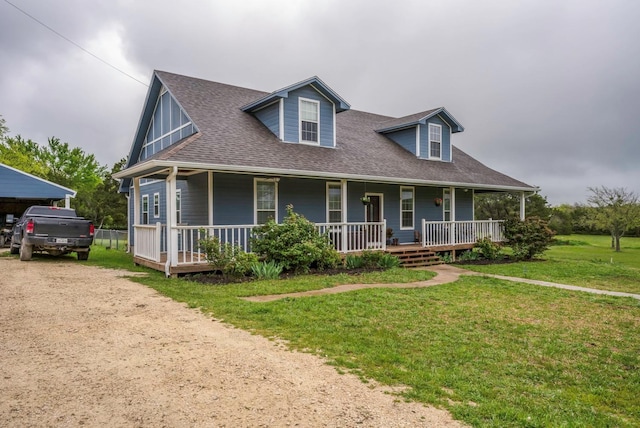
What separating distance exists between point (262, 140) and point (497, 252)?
10.7m

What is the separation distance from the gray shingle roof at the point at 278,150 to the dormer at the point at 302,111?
32 cm

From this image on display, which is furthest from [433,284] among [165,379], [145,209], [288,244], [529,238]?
[145,209]

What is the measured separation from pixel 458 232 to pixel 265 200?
8539 millimetres

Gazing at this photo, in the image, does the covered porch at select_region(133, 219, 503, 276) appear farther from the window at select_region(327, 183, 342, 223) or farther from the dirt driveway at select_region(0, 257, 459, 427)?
the dirt driveway at select_region(0, 257, 459, 427)

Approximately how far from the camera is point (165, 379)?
4047 millimetres

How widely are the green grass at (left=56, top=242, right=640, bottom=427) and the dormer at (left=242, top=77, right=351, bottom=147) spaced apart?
716 centimetres

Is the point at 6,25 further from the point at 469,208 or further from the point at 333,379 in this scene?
the point at 469,208

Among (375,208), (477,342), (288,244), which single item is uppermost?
(375,208)

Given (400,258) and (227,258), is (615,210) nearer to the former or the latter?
(400,258)

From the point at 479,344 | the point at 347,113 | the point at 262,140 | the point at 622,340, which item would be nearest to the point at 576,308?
the point at 622,340

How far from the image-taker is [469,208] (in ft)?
65.5

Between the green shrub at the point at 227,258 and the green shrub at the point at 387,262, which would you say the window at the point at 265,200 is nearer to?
the green shrub at the point at 227,258

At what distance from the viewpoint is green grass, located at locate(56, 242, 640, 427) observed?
12.1ft

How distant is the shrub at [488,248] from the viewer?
16781 mm
